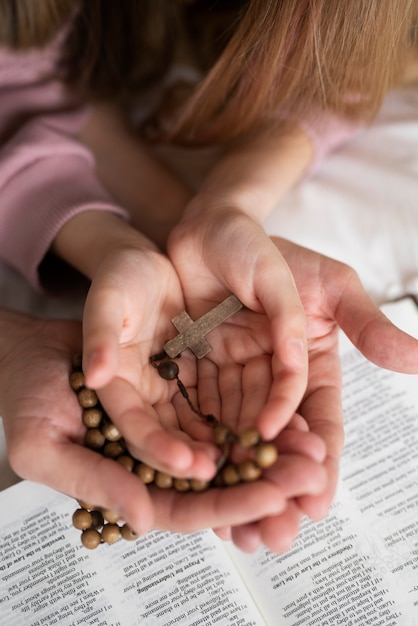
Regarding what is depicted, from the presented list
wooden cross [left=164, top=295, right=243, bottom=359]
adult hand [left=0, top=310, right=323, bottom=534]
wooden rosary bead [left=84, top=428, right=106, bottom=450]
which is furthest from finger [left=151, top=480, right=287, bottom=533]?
wooden cross [left=164, top=295, right=243, bottom=359]

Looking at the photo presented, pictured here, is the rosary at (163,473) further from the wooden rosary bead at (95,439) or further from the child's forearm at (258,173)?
the child's forearm at (258,173)

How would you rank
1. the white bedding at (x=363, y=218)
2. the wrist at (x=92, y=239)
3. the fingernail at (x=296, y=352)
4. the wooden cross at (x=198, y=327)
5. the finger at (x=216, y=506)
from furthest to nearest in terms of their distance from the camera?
the white bedding at (x=363, y=218) → the wrist at (x=92, y=239) → the wooden cross at (x=198, y=327) → the fingernail at (x=296, y=352) → the finger at (x=216, y=506)

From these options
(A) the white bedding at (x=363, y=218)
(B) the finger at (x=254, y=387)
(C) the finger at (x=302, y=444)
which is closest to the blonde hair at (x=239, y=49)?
(A) the white bedding at (x=363, y=218)

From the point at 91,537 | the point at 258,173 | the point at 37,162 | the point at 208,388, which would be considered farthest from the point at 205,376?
the point at 37,162

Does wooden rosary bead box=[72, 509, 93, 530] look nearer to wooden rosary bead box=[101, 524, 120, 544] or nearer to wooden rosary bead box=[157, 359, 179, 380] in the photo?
wooden rosary bead box=[101, 524, 120, 544]

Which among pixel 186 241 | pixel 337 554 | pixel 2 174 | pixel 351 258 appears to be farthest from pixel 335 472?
pixel 2 174

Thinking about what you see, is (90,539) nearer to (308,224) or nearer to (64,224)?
(64,224)
